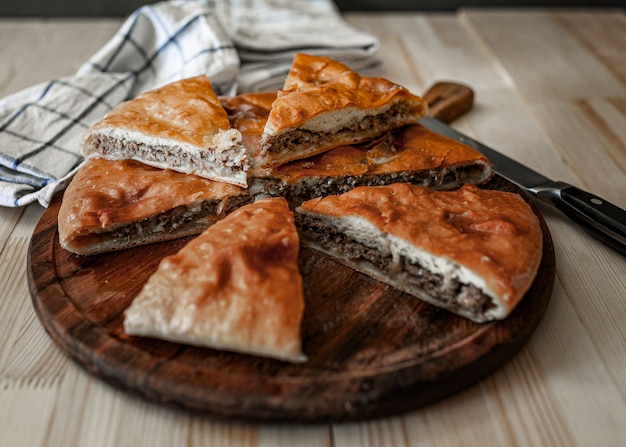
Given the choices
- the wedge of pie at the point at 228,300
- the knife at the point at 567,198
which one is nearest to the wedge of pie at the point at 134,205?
the wedge of pie at the point at 228,300

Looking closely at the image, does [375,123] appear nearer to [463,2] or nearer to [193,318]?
[193,318]

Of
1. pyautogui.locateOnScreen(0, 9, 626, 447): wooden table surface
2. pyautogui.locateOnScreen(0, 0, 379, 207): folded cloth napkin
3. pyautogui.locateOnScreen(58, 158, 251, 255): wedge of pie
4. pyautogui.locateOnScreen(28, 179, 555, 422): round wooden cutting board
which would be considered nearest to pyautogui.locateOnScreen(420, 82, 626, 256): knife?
pyautogui.locateOnScreen(0, 9, 626, 447): wooden table surface

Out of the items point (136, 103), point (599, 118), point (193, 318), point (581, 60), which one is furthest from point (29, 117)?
point (581, 60)

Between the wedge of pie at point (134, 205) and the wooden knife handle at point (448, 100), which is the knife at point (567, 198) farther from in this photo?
the wedge of pie at point (134, 205)

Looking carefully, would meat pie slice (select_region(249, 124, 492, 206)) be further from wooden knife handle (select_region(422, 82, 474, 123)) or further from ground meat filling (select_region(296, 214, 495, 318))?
wooden knife handle (select_region(422, 82, 474, 123))

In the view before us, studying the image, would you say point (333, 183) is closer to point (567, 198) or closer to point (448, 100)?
point (567, 198)

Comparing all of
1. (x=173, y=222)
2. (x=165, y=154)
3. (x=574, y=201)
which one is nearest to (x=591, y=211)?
(x=574, y=201)

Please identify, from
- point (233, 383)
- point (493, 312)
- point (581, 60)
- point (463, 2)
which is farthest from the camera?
point (463, 2)
